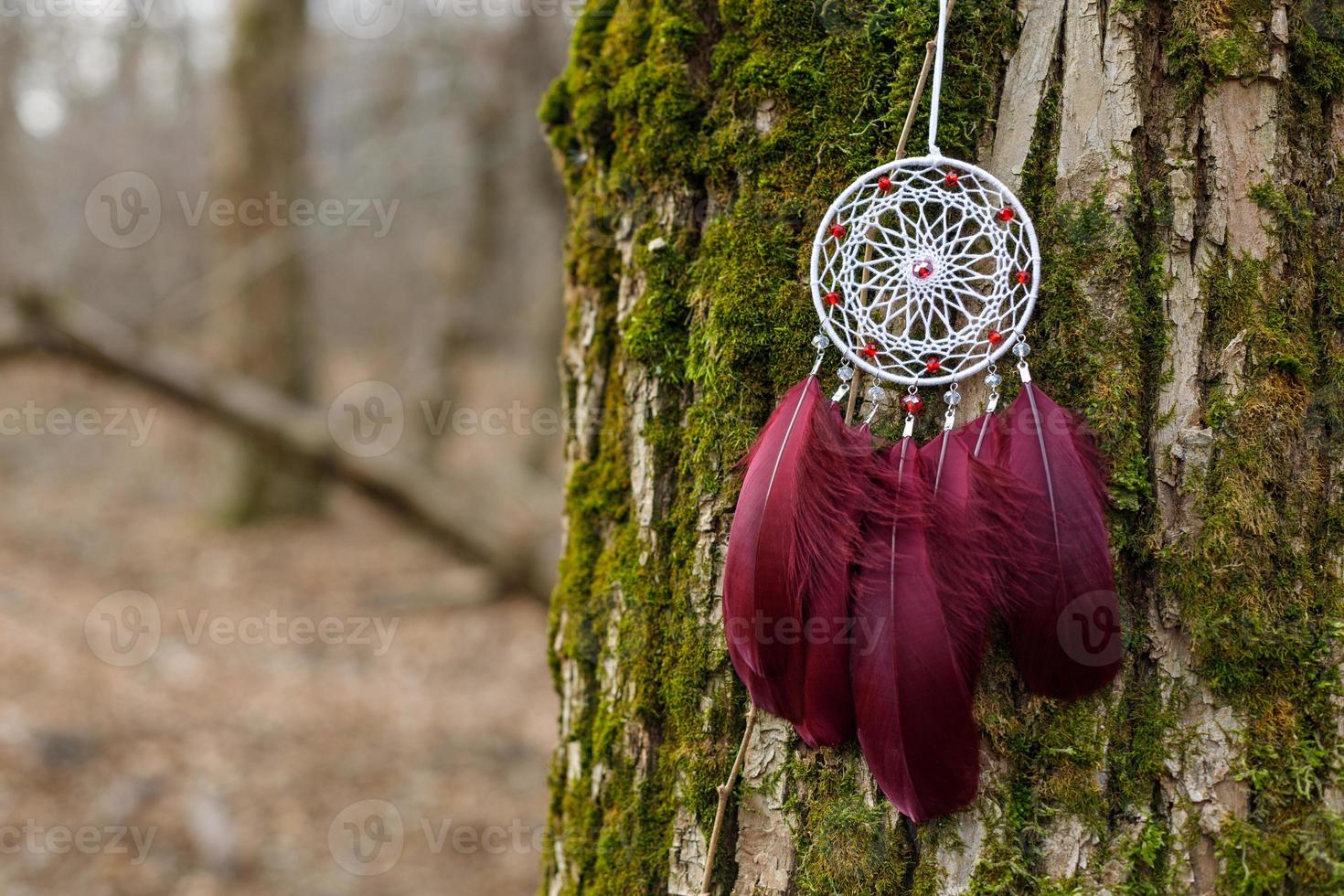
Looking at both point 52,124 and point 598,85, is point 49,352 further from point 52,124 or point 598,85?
point 52,124

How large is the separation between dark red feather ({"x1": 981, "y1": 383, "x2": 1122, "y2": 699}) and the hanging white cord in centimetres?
36

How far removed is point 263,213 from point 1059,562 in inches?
356

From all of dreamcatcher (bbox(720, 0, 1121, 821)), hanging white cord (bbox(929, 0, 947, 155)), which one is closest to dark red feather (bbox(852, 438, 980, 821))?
dreamcatcher (bbox(720, 0, 1121, 821))

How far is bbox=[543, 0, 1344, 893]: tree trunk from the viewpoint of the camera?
114 cm

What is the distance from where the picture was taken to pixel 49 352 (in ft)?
18.9

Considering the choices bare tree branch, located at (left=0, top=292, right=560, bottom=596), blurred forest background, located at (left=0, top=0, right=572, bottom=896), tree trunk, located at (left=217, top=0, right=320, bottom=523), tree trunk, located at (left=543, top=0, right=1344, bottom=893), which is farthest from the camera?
tree trunk, located at (left=217, top=0, right=320, bottom=523)

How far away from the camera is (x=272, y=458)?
30.1 ft

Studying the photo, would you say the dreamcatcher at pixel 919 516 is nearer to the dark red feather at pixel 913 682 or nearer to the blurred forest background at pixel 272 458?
the dark red feather at pixel 913 682

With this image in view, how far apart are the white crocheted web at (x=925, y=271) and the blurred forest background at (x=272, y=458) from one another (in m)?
3.97

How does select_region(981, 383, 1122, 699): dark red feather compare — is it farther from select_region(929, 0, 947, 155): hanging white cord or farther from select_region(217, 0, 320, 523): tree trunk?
select_region(217, 0, 320, 523): tree trunk

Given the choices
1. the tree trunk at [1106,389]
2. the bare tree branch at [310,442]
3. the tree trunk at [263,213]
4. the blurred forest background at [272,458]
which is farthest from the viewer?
the tree trunk at [263,213]

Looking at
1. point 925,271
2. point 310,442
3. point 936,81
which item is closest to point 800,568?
point 925,271

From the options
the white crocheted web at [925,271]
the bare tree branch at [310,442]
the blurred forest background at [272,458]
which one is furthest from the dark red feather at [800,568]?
the bare tree branch at [310,442]

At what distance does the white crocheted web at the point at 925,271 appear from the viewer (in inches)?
48.1
